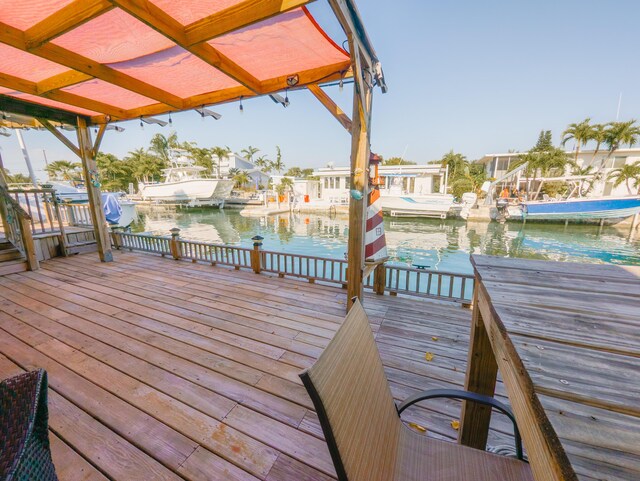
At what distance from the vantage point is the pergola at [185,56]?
180 centimetres

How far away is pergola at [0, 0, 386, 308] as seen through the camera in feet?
5.89

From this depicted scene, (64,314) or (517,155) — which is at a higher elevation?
(517,155)

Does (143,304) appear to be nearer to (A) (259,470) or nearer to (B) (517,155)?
(A) (259,470)

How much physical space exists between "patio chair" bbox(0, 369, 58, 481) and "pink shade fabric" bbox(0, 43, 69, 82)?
3142 millimetres

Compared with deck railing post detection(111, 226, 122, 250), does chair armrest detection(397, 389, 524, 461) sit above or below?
above

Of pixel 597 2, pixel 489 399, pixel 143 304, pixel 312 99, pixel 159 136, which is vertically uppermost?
pixel 159 136

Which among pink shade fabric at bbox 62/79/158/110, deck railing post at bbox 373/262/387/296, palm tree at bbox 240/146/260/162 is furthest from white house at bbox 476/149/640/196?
palm tree at bbox 240/146/260/162

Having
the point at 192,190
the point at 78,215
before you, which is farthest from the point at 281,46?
the point at 192,190

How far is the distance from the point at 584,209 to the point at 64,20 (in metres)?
21.9

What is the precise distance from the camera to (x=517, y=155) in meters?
22.2

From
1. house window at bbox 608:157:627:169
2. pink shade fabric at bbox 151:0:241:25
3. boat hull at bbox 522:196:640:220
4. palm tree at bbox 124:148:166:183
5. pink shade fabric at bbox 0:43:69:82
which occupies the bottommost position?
boat hull at bbox 522:196:640:220

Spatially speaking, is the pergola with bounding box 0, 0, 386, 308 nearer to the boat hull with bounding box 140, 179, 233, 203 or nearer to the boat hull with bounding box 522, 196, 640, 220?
the boat hull with bounding box 140, 179, 233, 203

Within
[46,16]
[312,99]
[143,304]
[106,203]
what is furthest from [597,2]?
[106,203]

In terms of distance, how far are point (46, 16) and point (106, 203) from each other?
369 inches
